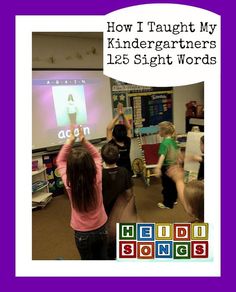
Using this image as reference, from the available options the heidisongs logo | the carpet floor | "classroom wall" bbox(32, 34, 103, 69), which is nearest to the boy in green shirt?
the carpet floor

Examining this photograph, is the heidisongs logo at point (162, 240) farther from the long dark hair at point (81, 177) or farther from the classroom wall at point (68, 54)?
the classroom wall at point (68, 54)

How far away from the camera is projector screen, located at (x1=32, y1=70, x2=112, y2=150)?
2031mm

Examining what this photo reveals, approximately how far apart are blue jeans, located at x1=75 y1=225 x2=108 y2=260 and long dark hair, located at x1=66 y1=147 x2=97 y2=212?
0.15m

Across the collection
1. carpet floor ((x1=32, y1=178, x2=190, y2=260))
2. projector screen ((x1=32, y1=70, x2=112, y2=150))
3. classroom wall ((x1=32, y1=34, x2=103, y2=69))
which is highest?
classroom wall ((x1=32, y1=34, x2=103, y2=69))

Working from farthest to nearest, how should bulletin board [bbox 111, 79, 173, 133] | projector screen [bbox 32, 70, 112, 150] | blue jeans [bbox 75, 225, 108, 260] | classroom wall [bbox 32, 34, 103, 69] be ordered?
bulletin board [bbox 111, 79, 173, 133], classroom wall [bbox 32, 34, 103, 69], projector screen [bbox 32, 70, 112, 150], blue jeans [bbox 75, 225, 108, 260]

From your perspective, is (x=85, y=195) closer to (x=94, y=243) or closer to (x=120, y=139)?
(x=94, y=243)

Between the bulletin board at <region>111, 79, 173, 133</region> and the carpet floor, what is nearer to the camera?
the carpet floor

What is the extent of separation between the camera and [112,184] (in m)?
1.60

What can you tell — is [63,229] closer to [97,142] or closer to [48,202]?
[48,202]

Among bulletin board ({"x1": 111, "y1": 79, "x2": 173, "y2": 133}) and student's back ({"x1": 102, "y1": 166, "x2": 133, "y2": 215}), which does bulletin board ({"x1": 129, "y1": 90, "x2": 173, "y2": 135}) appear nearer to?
bulletin board ({"x1": 111, "y1": 79, "x2": 173, "y2": 133})

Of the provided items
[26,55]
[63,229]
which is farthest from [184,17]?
[63,229]

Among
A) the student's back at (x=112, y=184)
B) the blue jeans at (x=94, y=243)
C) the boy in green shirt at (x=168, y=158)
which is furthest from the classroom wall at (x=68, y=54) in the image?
the blue jeans at (x=94, y=243)

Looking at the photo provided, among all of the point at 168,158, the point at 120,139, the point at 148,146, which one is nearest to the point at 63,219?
the point at 120,139

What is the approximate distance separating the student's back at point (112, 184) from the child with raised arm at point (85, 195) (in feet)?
0.23
